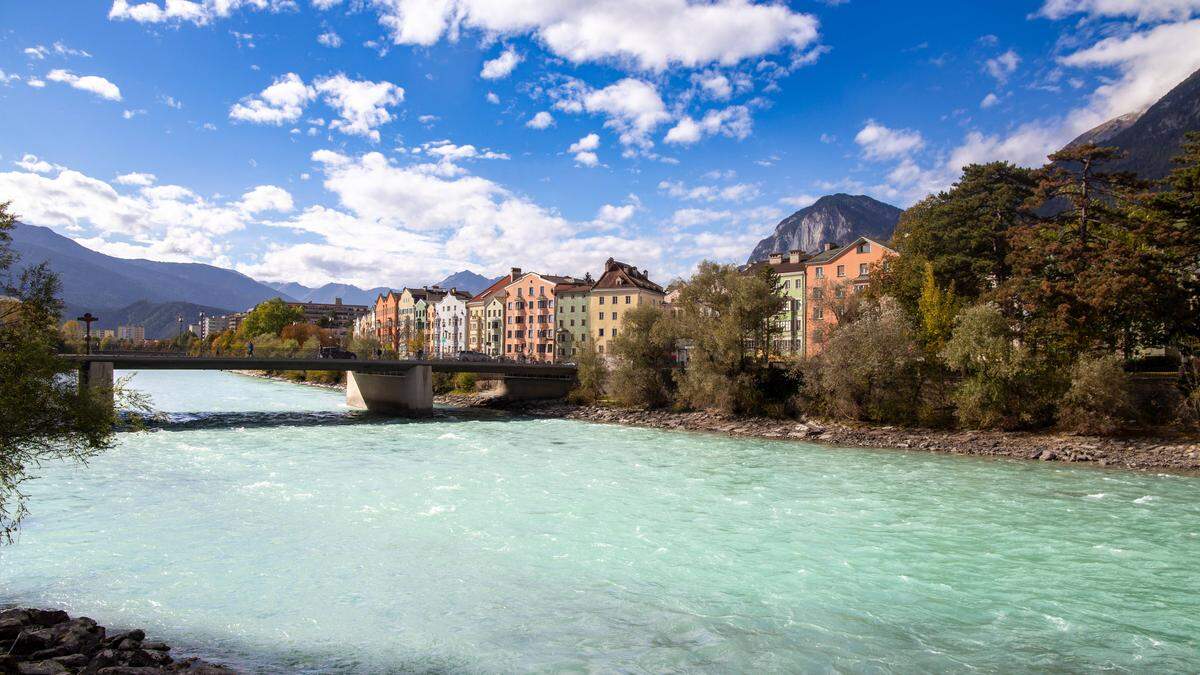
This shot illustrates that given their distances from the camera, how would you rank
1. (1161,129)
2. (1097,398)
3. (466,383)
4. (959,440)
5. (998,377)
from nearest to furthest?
(1097,398), (959,440), (998,377), (466,383), (1161,129)

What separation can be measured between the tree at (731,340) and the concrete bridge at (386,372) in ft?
54.2

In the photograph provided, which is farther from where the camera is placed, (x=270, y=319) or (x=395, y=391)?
(x=270, y=319)

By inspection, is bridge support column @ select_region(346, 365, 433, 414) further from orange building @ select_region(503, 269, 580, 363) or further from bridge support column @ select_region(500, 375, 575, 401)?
orange building @ select_region(503, 269, 580, 363)

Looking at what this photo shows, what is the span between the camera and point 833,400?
44.5 meters

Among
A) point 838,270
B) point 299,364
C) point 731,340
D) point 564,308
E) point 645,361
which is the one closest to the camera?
A: point 731,340

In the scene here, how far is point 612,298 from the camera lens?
8644 centimetres

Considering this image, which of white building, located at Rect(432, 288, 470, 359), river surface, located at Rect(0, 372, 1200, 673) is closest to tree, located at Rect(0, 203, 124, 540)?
river surface, located at Rect(0, 372, 1200, 673)

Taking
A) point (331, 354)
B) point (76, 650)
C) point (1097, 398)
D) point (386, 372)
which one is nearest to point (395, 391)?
point (386, 372)

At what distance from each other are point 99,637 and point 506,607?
6583mm

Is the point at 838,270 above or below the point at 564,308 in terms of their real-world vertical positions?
above

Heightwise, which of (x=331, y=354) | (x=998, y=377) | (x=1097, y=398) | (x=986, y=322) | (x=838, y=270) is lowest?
(x=1097, y=398)

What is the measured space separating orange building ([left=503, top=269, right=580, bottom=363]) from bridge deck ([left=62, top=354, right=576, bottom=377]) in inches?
1084

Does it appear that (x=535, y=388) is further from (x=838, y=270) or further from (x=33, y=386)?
(x=33, y=386)

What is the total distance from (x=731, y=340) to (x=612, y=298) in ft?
130
